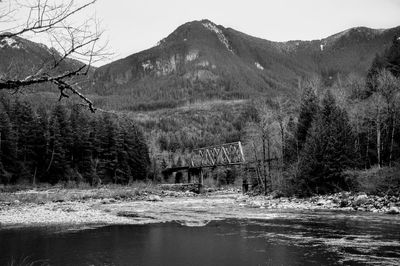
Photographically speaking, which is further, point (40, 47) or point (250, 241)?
point (250, 241)

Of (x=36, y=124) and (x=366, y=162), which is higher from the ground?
(x=36, y=124)

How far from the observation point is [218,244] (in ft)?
49.3

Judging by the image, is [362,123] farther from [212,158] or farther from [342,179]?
[212,158]

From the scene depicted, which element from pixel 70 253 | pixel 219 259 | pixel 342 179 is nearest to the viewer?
pixel 219 259

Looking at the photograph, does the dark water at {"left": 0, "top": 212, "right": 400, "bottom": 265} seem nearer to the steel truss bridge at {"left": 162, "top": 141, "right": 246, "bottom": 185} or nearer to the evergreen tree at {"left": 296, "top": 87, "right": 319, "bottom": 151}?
the evergreen tree at {"left": 296, "top": 87, "right": 319, "bottom": 151}

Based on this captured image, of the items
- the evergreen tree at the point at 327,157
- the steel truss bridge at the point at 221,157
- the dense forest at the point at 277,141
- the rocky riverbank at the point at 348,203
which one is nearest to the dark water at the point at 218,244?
the rocky riverbank at the point at 348,203

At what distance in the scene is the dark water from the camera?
1220 cm

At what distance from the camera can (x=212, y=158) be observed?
8288 centimetres

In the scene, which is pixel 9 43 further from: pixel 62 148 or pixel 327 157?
pixel 62 148

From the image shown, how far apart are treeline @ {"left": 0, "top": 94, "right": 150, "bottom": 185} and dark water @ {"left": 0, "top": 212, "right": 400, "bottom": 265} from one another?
146 feet

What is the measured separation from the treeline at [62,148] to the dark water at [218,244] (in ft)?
146

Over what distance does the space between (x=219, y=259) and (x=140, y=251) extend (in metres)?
3.03

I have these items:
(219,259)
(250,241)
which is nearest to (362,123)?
(250,241)

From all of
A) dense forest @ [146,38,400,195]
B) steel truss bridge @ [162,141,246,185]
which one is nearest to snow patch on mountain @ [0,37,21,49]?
dense forest @ [146,38,400,195]
